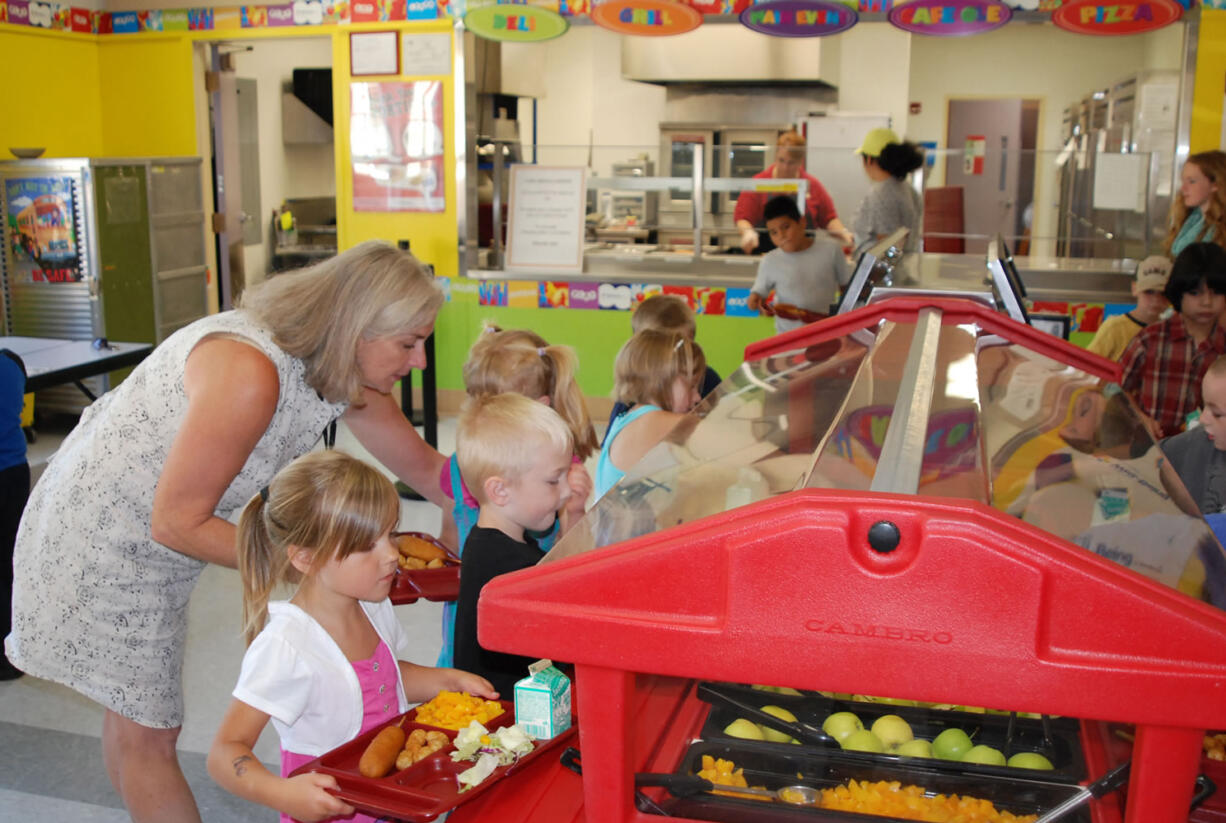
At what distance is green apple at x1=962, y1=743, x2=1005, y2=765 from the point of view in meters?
1.24

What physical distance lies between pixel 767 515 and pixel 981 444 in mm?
475

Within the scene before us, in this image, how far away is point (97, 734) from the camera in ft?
10.7

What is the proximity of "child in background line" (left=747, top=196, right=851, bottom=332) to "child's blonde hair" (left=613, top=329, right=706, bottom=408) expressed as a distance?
2.86 metres

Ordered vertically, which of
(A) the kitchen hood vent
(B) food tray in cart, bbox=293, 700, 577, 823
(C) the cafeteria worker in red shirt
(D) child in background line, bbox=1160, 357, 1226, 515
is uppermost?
(A) the kitchen hood vent

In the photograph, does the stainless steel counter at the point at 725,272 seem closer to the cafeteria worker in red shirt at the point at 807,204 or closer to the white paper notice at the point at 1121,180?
the cafeteria worker in red shirt at the point at 807,204

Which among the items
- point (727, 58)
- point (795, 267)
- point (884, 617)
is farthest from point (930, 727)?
point (727, 58)

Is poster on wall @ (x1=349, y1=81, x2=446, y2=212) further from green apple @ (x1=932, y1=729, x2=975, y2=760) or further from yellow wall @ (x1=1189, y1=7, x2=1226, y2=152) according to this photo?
green apple @ (x1=932, y1=729, x2=975, y2=760)

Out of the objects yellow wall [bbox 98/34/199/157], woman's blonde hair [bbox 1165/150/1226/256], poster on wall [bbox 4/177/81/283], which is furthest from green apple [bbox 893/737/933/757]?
yellow wall [bbox 98/34/199/157]

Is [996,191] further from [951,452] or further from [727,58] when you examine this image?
[951,452]

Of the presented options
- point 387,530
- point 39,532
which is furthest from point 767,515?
point 39,532

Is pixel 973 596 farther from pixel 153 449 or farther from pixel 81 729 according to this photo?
pixel 81 729

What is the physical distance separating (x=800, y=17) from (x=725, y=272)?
1.50 meters

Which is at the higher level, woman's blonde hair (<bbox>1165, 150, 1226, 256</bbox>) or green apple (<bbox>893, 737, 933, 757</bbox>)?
woman's blonde hair (<bbox>1165, 150, 1226, 256</bbox>)

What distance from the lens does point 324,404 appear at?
2.06 metres
